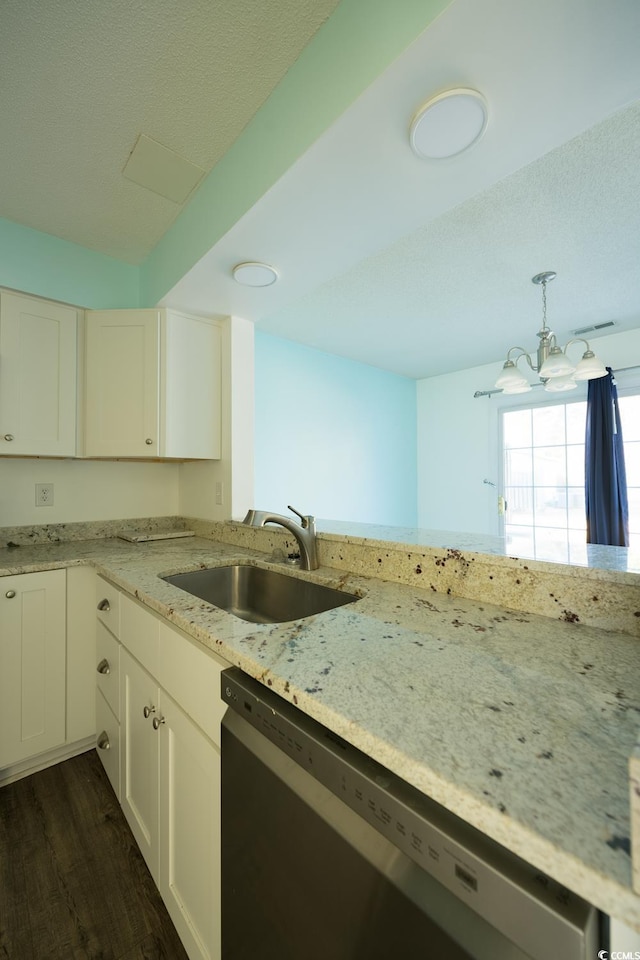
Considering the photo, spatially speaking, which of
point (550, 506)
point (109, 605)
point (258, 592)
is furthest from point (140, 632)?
point (550, 506)

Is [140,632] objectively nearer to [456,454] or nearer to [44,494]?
[44,494]

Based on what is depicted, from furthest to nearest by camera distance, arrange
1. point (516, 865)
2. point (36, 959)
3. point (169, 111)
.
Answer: point (169, 111) < point (36, 959) < point (516, 865)

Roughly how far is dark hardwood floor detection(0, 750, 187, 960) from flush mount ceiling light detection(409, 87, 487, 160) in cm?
220

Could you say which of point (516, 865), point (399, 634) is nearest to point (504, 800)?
point (516, 865)

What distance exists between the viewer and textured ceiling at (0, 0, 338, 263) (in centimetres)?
102

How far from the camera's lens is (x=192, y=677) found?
888 millimetres

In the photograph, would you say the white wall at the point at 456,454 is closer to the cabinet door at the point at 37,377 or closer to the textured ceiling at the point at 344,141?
→ the textured ceiling at the point at 344,141

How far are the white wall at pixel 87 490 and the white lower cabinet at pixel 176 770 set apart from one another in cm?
115

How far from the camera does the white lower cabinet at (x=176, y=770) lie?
2.69 feet

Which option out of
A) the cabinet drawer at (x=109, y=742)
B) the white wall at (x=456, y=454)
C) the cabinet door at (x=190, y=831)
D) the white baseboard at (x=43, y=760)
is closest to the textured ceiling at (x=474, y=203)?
the white wall at (x=456, y=454)

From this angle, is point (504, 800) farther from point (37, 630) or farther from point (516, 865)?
point (37, 630)

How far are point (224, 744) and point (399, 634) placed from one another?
1.36 ft

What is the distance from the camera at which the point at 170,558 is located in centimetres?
160

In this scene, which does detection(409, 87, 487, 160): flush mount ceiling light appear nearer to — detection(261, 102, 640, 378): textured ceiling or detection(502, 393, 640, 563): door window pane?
detection(261, 102, 640, 378): textured ceiling
